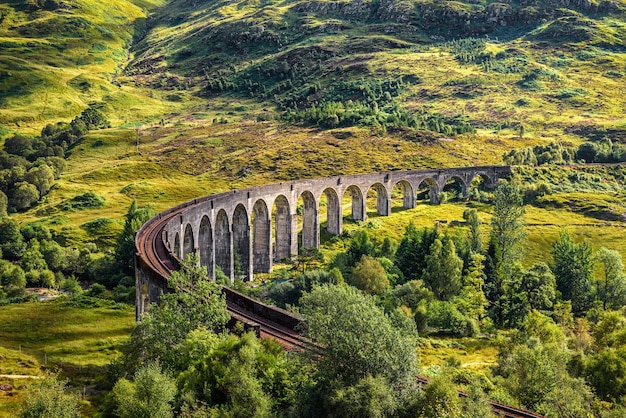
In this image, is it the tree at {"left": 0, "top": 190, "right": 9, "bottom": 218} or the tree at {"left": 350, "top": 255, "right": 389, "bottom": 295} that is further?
the tree at {"left": 0, "top": 190, "right": 9, "bottom": 218}

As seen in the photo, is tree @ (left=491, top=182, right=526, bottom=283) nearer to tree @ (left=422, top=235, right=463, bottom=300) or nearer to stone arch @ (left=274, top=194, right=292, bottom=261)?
tree @ (left=422, top=235, right=463, bottom=300)

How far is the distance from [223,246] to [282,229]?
16.5 meters

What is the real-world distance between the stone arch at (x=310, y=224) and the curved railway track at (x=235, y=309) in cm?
2695

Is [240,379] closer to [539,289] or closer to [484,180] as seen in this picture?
[539,289]

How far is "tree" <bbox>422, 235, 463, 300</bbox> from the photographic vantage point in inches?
3000

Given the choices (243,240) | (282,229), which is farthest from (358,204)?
(243,240)

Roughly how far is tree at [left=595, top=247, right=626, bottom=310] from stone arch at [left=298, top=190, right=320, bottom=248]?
45092mm

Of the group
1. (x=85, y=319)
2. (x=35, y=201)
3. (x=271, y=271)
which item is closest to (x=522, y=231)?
(x=271, y=271)

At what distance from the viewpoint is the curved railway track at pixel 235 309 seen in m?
33.8

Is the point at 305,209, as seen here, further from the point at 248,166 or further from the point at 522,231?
the point at 248,166

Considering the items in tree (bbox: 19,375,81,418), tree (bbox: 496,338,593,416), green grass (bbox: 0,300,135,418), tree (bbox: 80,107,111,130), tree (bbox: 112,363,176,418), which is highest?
tree (bbox: 80,107,111,130)

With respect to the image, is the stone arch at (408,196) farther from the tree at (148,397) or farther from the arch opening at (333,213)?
the tree at (148,397)

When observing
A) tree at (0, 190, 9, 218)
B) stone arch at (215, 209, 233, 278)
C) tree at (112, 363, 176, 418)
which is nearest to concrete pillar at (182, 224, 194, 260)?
stone arch at (215, 209, 233, 278)

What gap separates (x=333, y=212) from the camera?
105750mm
